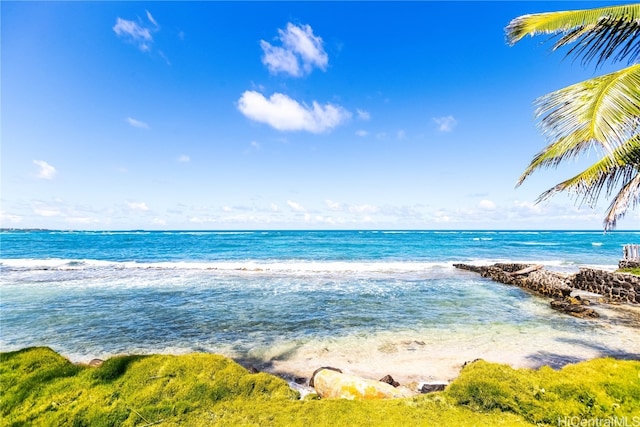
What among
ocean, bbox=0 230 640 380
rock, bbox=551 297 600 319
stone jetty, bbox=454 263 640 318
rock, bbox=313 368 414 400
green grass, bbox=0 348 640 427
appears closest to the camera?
green grass, bbox=0 348 640 427

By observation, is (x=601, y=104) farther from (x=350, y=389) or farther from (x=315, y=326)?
(x=315, y=326)

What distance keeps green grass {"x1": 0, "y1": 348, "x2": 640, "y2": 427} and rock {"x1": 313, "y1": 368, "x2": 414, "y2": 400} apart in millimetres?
1316

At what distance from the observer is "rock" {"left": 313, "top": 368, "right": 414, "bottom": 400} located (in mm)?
4785

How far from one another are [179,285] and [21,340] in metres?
9.47

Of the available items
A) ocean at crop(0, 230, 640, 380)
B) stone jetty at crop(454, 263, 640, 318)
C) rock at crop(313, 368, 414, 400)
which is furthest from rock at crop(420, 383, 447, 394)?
stone jetty at crop(454, 263, 640, 318)

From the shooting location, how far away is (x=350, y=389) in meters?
4.88

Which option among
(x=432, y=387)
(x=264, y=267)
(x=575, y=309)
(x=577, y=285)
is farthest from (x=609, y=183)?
(x=264, y=267)

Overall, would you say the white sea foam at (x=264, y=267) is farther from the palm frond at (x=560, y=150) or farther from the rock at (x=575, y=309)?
the palm frond at (x=560, y=150)

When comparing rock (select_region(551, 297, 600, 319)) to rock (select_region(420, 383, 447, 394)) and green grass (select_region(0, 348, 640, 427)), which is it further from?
green grass (select_region(0, 348, 640, 427))

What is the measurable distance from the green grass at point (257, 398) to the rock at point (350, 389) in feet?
4.32

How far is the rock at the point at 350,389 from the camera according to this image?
4.79 m

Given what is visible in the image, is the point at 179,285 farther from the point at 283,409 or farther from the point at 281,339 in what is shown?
the point at 283,409

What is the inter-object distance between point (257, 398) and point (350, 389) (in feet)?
5.96

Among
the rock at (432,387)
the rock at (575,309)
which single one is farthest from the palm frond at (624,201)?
the rock at (575,309)
